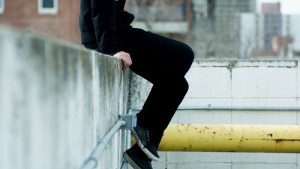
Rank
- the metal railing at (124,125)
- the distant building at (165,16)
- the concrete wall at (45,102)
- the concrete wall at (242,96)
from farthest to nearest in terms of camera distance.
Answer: the distant building at (165,16), the concrete wall at (242,96), the metal railing at (124,125), the concrete wall at (45,102)

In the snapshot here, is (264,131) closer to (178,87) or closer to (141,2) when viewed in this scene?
(178,87)

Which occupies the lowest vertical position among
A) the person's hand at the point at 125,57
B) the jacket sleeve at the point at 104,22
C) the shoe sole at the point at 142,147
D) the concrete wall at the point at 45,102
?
the shoe sole at the point at 142,147

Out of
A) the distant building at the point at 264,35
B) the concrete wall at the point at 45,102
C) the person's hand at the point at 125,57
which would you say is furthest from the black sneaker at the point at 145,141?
the distant building at the point at 264,35

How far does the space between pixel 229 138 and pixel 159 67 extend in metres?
1.00

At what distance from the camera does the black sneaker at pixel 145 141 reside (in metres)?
3.58

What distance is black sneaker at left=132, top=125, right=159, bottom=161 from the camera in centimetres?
358

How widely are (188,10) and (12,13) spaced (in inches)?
416

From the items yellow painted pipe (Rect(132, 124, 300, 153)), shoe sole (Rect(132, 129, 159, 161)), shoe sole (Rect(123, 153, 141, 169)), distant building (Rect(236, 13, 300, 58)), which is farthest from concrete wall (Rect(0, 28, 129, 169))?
distant building (Rect(236, 13, 300, 58))

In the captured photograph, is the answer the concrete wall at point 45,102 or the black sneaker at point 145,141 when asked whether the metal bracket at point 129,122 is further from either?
the concrete wall at point 45,102

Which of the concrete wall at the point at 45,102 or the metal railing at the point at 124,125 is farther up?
the concrete wall at the point at 45,102

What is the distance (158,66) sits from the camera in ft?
12.0

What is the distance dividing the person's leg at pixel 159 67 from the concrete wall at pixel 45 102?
1131mm

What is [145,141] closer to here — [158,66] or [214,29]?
[158,66]

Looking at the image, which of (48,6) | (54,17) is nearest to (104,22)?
(54,17)
